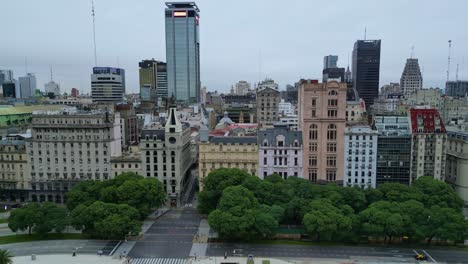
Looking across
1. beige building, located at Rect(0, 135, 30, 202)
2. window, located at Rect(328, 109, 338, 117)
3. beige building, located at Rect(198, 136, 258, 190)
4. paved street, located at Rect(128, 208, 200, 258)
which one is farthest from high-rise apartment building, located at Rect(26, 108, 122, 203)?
window, located at Rect(328, 109, 338, 117)

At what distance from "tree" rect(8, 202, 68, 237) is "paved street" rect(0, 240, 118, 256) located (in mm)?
3911

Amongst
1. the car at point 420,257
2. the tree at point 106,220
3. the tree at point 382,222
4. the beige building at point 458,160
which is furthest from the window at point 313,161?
the tree at point 106,220

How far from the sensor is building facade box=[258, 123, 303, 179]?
138250mm

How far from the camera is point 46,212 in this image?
106 meters

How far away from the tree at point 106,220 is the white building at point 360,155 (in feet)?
268

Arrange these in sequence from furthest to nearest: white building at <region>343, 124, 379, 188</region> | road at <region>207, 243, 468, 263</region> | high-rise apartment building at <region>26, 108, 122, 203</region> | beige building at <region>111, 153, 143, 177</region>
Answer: high-rise apartment building at <region>26, 108, 122, 203</region> < beige building at <region>111, 153, 143, 177</region> < white building at <region>343, 124, 379, 188</region> < road at <region>207, 243, 468, 263</region>

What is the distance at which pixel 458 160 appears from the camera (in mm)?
142750

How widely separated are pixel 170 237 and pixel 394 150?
294 ft

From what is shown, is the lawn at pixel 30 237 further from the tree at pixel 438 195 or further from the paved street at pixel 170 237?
the tree at pixel 438 195

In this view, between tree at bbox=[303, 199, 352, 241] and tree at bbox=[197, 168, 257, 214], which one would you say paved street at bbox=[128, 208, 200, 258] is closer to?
tree at bbox=[197, 168, 257, 214]

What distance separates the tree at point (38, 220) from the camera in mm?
Result: 103250

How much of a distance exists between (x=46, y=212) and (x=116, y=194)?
67.6 ft

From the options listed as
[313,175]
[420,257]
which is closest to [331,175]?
[313,175]

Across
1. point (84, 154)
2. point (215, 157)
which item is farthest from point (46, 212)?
point (215, 157)
